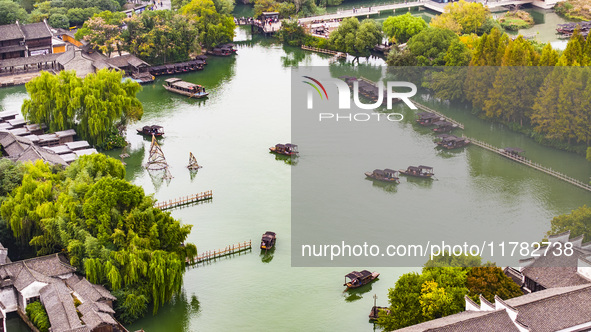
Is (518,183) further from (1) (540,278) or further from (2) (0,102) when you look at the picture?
(2) (0,102)

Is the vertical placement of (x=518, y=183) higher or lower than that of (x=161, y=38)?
lower

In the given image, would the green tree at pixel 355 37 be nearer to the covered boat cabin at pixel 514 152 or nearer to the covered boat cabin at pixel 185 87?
the covered boat cabin at pixel 185 87


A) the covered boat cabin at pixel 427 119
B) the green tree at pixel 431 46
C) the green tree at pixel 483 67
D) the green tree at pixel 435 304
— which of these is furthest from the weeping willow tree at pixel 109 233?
the green tree at pixel 431 46

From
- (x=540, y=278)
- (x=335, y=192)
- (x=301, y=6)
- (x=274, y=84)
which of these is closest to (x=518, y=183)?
(x=335, y=192)

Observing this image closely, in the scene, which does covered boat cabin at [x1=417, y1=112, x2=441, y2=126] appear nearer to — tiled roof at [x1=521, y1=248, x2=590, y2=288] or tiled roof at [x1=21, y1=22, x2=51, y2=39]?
tiled roof at [x1=521, y1=248, x2=590, y2=288]

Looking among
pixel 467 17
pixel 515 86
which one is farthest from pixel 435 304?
pixel 467 17

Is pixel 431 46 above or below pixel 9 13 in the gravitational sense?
below

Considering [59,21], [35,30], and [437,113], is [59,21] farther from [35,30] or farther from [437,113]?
[437,113]
